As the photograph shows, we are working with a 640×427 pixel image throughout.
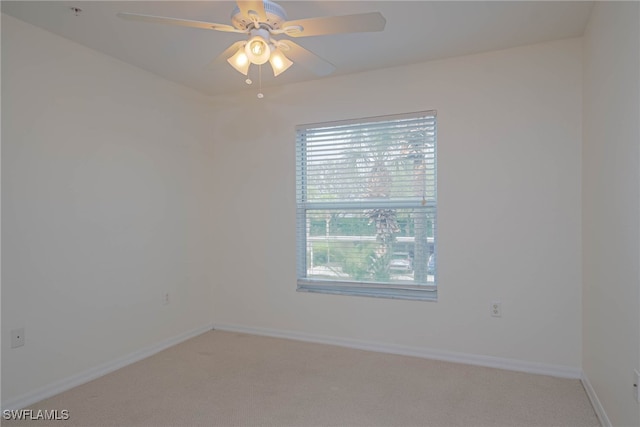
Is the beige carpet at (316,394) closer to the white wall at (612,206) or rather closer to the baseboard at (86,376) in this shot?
the baseboard at (86,376)

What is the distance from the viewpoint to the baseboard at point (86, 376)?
2.39 metres

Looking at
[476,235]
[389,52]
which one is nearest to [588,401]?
[476,235]

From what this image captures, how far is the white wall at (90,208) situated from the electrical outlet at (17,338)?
3cm

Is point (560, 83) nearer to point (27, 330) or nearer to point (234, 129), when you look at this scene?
point (234, 129)

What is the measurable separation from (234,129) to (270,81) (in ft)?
2.09

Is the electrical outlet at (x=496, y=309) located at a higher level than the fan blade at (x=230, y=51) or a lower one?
lower

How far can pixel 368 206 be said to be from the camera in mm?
3420

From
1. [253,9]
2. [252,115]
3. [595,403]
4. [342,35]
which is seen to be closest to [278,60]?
[253,9]

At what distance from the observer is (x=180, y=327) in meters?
3.66

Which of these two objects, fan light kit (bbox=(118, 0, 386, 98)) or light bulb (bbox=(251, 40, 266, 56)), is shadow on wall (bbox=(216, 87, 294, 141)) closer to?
fan light kit (bbox=(118, 0, 386, 98))

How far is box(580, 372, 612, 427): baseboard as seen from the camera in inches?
82.6

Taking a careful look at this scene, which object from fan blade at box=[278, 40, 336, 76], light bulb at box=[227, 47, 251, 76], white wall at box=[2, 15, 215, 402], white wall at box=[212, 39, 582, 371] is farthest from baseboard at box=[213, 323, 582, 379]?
light bulb at box=[227, 47, 251, 76]

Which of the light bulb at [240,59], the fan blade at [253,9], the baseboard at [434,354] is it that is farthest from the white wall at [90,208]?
the fan blade at [253,9]

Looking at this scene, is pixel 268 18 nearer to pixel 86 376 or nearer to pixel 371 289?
pixel 371 289
